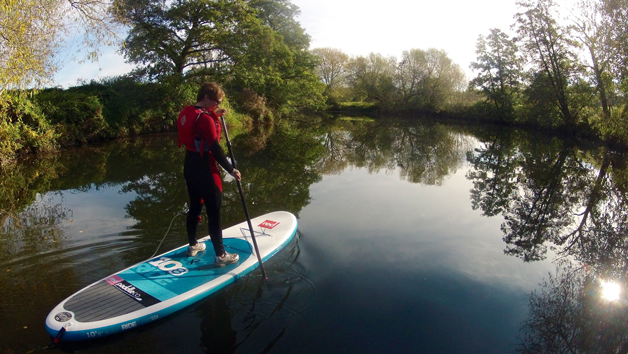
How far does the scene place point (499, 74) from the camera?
31438 millimetres

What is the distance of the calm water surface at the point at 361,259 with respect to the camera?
2998 mm

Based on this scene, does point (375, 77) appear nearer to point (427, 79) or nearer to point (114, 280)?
point (427, 79)

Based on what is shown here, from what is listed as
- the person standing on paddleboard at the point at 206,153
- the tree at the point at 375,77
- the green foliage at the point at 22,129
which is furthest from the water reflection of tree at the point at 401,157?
the tree at the point at 375,77

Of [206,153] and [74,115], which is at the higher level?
[74,115]

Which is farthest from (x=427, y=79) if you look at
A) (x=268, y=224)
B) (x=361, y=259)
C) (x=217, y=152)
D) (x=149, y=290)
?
(x=149, y=290)

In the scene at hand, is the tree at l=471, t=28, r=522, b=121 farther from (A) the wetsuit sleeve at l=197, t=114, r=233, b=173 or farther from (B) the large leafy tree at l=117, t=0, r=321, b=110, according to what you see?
(A) the wetsuit sleeve at l=197, t=114, r=233, b=173

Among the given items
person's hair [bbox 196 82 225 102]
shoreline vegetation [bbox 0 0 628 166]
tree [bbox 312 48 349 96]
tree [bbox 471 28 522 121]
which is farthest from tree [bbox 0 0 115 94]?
tree [bbox 312 48 349 96]

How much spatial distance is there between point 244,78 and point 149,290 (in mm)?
18641

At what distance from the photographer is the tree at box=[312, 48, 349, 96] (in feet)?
162

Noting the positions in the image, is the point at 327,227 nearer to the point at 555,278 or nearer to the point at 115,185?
the point at 555,278

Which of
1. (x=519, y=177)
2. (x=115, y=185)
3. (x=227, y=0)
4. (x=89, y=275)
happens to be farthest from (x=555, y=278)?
(x=227, y=0)

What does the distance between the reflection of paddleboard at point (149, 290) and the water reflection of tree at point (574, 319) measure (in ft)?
9.20

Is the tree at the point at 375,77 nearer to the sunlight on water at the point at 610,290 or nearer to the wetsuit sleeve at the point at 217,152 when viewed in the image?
→ the sunlight on water at the point at 610,290

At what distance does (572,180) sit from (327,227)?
7375 millimetres
